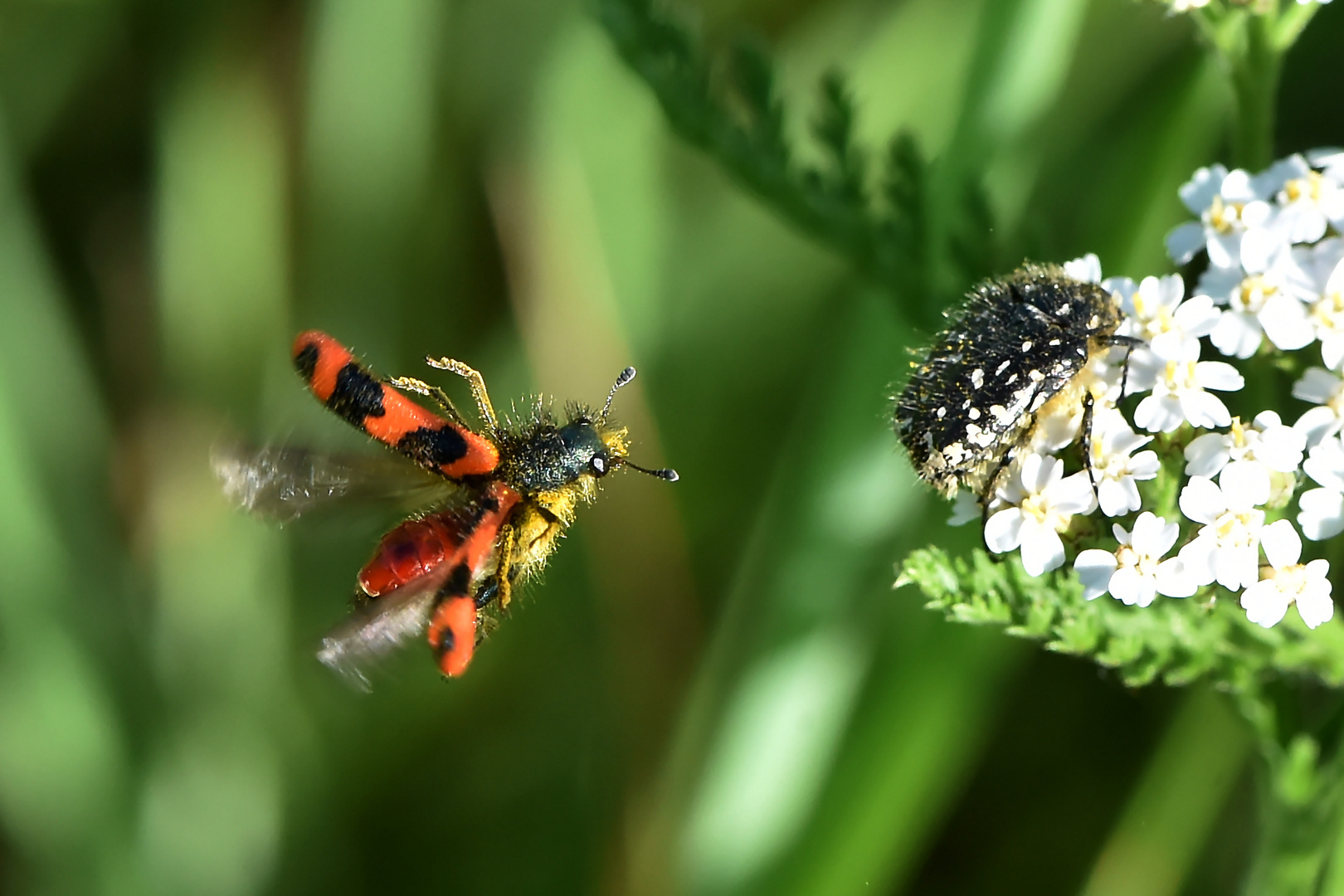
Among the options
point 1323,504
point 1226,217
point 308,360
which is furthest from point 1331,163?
point 308,360

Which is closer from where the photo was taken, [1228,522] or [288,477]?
[1228,522]

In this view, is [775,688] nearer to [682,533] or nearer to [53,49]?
[682,533]

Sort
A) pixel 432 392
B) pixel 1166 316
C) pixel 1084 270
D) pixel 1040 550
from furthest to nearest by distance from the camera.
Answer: pixel 432 392, pixel 1084 270, pixel 1166 316, pixel 1040 550

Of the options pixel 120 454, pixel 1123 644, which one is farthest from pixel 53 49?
pixel 1123 644

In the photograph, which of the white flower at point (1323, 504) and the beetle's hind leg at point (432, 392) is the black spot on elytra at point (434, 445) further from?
the white flower at point (1323, 504)

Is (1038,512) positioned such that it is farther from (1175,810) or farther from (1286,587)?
(1175,810)

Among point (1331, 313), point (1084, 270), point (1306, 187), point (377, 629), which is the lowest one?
point (377, 629)

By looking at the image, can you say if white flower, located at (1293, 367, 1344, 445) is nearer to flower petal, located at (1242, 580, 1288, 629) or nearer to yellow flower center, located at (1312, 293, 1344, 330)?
yellow flower center, located at (1312, 293, 1344, 330)
